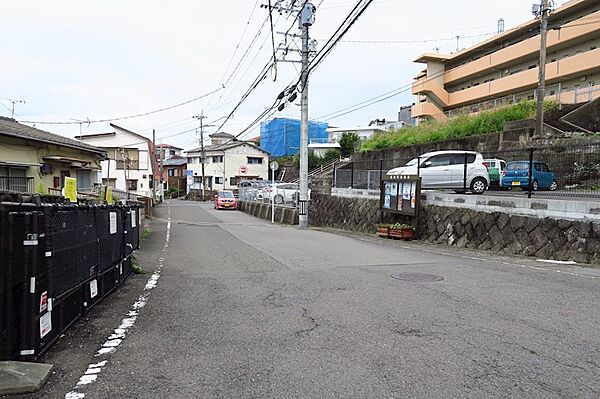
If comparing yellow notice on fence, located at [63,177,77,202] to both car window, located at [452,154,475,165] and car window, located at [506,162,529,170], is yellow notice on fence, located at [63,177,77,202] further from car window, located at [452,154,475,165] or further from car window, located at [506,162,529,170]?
car window, located at [506,162,529,170]

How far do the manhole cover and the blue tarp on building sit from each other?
2219 inches

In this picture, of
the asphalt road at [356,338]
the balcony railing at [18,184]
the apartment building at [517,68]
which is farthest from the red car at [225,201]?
the asphalt road at [356,338]

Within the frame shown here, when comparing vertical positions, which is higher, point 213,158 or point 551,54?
point 551,54

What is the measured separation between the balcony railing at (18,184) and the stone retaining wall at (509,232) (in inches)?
509

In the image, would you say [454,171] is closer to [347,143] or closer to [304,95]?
[304,95]

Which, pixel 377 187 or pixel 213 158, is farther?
pixel 213 158

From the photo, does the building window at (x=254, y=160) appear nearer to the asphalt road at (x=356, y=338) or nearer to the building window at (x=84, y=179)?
the building window at (x=84, y=179)

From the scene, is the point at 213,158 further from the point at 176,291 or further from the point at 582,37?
the point at 176,291

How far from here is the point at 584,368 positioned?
3.74 metres

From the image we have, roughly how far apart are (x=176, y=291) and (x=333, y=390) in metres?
4.17

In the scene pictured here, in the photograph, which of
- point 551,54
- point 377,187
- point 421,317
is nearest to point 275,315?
point 421,317

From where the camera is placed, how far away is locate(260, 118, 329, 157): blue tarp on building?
63688 millimetres

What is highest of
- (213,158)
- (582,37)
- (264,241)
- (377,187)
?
(582,37)

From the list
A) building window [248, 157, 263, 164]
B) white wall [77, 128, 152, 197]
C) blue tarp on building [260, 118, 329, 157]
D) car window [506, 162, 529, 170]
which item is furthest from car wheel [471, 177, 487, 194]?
blue tarp on building [260, 118, 329, 157]
